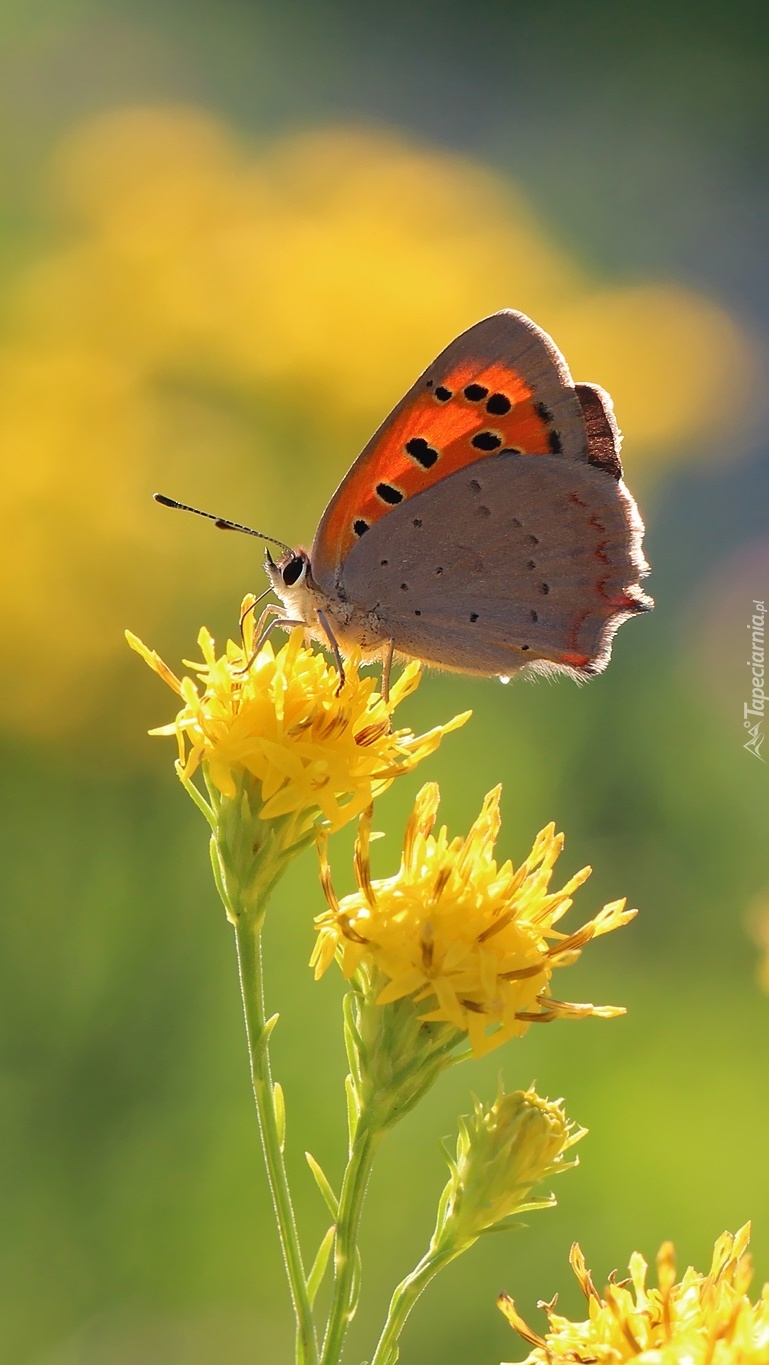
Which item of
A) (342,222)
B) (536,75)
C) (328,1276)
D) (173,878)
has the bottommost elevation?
(328,1276)

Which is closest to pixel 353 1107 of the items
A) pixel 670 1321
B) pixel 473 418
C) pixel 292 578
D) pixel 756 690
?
pixel 670 1321

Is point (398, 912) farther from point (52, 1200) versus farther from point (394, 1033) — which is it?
point (52, 1200)

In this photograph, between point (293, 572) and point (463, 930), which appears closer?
point (463, 930)

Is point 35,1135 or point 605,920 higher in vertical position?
point 605,920

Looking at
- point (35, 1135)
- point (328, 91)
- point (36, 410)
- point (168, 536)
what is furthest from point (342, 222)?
point (35, 1135)

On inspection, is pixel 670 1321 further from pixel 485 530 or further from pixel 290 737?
pixel 485 530

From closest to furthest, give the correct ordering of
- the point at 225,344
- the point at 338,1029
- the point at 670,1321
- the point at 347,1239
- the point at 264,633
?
the point at 670,1321 < the point at 347,1239 < the point at 264,633 < the point at 338,1029 < the point at 225,344

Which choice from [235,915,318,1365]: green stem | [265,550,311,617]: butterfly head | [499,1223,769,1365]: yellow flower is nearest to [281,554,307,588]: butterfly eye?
[265,550,311,617]: butterfly head

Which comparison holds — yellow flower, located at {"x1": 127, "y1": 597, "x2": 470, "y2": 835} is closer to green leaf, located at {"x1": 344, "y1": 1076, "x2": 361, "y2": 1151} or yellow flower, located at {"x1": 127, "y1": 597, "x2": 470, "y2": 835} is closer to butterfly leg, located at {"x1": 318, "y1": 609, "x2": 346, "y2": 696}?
butterfly leg, located at {"x1": 318, "y1": 609, "x2": 346, "y2": 696}
